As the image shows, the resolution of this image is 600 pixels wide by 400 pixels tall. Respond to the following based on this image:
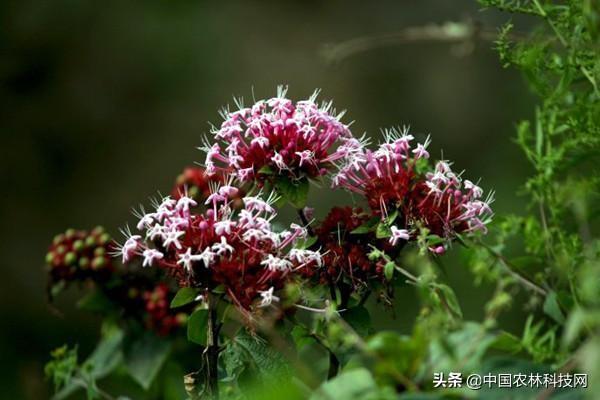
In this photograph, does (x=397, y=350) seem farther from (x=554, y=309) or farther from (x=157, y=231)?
(x=554, y=309)

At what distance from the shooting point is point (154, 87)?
3166 millimetres

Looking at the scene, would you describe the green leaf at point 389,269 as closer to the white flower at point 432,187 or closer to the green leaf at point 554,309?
the white flower at point 432,187

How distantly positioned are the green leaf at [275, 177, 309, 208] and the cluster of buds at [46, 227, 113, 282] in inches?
23.4

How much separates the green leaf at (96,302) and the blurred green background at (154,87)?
1.40 meters

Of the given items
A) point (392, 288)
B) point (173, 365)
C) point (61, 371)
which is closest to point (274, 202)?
point (392, 288)

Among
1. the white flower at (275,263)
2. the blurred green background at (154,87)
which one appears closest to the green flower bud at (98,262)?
the white flower at (275,263)

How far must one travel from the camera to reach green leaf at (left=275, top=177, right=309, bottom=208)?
3.40 feet

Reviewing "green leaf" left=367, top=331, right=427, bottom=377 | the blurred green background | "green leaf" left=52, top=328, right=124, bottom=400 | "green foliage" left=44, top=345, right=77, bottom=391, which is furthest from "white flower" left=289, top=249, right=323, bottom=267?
the blurred green background

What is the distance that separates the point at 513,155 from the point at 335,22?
0.86m

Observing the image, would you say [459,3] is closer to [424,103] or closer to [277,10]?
[424,103]

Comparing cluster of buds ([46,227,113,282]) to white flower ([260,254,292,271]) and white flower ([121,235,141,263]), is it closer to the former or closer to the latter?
white flower ([121,235,141,263])

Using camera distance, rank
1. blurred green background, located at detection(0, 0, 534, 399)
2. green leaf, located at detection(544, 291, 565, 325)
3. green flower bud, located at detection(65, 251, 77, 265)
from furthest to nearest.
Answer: blurred green background, located at detection(0, 0, 534, 399) → green flower bud, located at detection(65, 251, 77, 265) → green leaf, located at detection(544, 291, 565, 325)

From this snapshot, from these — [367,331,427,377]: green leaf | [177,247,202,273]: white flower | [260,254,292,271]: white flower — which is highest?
[260,254,292,271]: white flower

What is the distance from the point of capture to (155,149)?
3172 millimetres
